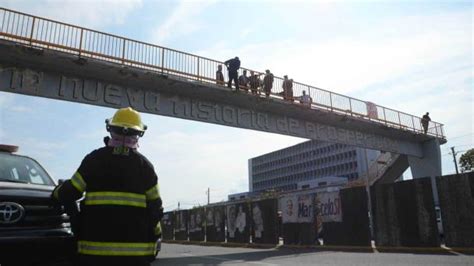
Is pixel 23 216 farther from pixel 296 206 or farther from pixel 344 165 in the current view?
pixel 344 165

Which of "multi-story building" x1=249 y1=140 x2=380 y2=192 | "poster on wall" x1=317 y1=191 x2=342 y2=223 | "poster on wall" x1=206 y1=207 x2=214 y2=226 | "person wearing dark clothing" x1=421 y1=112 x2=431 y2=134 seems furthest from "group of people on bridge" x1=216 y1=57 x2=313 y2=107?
"multi-story building" x1=249 y1=140 x2=380 y2=192

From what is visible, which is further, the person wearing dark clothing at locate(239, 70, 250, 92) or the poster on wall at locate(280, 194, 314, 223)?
the person wearing dark clothing at locate(239, 70, 250, 92)

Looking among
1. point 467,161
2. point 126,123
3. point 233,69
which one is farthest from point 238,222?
point 467,161

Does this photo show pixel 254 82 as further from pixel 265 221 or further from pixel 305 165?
pixel 305 165

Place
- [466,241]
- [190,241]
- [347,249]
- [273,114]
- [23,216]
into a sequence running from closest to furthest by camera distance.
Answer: [23,216] → [466,241] → [347,249] → [273,114] → [190,241]

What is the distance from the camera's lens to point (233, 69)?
66.6 feet

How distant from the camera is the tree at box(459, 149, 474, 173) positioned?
2210 inches

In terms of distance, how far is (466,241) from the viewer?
11.8 m

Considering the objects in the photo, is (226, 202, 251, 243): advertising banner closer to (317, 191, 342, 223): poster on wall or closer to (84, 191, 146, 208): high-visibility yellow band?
(317, 191, 342, 223): poster on wall

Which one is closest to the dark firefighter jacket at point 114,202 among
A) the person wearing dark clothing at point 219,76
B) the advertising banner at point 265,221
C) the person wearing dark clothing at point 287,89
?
the advertising banner at point 265,221

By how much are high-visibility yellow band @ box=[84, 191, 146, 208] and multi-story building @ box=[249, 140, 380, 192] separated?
9907 centimetres

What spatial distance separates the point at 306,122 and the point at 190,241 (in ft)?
32.8

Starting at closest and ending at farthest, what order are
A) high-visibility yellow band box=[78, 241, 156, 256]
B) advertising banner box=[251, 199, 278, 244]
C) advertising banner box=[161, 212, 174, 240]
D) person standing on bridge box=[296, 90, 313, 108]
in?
high-visibility yellow band box=[78, 241, 156, 256]
advertising banner box=[251, 199, 278, 244]
person standing on bridge box=[296, 90, 313, 108]
advertising banner box=[161, 212, 174, 240]

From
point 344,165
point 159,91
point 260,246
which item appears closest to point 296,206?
point 260,246
